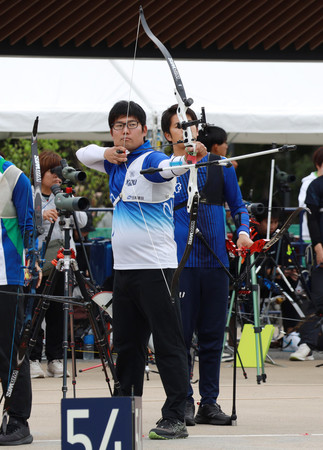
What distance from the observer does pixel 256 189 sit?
29766 millimetres

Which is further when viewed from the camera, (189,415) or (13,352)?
(189,415)

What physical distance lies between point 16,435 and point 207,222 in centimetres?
163

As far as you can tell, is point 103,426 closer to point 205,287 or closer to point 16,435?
point 16,435

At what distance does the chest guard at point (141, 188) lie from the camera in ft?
15.9

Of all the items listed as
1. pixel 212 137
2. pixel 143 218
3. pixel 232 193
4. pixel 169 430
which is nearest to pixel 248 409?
pixel 169 430

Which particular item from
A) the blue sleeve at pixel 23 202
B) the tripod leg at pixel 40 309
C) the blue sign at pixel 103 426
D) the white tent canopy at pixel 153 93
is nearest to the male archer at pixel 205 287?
the tripod leg at pixel 40 309

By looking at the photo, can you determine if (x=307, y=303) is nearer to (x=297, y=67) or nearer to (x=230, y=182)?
(x=297, y=67)

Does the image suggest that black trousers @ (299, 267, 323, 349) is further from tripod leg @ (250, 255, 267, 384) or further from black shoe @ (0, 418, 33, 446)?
black shoe @ (0, 418, 33, 446)

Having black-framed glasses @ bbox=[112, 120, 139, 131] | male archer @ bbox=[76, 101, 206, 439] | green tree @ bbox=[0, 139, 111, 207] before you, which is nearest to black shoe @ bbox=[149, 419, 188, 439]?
male archer @ bbox=[76, 101, 206, 439]

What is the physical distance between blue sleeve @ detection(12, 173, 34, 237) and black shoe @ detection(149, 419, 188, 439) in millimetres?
1225

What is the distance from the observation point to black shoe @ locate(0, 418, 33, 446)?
4.84 metres

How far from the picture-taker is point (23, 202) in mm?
4988

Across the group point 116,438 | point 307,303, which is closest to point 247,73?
point 307,303

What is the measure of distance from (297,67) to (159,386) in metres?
4.35
